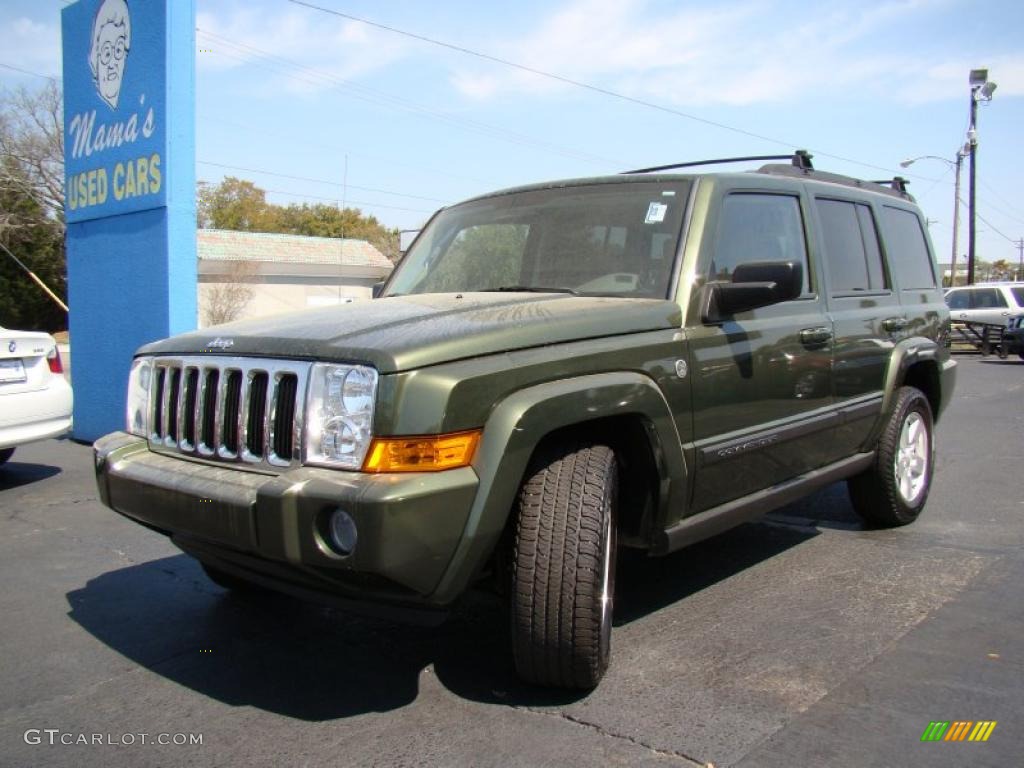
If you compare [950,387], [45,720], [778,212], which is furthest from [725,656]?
[950,387]

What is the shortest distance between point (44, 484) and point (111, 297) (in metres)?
2.37

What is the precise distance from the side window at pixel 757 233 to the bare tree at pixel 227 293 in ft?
117

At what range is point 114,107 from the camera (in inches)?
333

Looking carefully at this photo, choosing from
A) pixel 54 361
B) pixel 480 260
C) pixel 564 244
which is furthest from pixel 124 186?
pixel 564 244

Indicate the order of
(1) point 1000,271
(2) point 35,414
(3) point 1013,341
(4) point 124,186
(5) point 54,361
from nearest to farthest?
(2) point 35,414
(5) point 54,361
(4) point 124,186
(3) point 1013,341
(1) point 1000,271

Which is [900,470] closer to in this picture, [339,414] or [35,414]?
[339,414]

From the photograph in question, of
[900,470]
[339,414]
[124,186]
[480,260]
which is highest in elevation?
[124,186]

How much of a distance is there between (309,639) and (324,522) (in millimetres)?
1304

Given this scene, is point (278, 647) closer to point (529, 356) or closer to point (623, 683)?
point (623, 683)

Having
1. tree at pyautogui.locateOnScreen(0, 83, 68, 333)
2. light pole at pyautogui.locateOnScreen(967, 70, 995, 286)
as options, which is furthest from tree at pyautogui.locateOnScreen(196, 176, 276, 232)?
light pole at pyautogui.locateOnScreen(967, 70, 995, 286)

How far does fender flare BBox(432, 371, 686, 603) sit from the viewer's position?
2.70 m

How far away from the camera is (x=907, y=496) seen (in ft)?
17.4

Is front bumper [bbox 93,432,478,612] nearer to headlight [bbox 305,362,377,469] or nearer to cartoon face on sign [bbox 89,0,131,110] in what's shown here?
headlight [bbox 305,362,377,469]

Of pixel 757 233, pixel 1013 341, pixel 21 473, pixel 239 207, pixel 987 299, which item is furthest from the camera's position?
pixel 239 207
